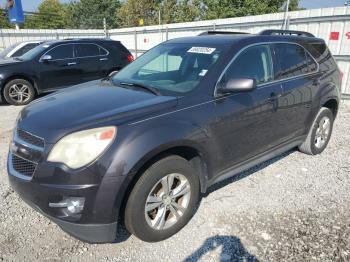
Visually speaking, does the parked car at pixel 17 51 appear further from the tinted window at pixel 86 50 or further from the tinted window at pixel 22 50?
the tinted window at pixel 86 50

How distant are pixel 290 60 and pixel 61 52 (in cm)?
666

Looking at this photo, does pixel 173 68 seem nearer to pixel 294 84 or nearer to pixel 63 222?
pixel 294 84

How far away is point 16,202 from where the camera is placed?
Result: 3.46 m

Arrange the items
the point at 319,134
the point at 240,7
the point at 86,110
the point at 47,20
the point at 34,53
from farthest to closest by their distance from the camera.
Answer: the point at 47,20, the point at 240,7, the point at 34,53, the point at 319,134, the point at 86,110

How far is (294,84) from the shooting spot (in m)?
3.94

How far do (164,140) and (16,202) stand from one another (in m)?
2.03

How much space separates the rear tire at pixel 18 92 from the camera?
802cm

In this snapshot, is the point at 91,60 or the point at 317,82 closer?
the point at 317,82

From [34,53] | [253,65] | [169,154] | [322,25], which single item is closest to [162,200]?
[169,154]

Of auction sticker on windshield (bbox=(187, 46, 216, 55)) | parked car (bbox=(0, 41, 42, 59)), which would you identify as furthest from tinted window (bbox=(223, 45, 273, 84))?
parked car (bbox=(0, 41, 42, 59))

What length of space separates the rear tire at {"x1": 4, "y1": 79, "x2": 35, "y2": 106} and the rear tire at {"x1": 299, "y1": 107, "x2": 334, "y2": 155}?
688 cm

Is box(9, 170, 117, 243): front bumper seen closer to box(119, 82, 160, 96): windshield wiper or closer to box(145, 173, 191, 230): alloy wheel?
box(145, 173, 191, 230): alloy wheel

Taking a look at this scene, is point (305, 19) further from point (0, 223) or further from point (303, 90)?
point (0, 223)

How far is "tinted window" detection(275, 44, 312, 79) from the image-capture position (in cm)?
384
